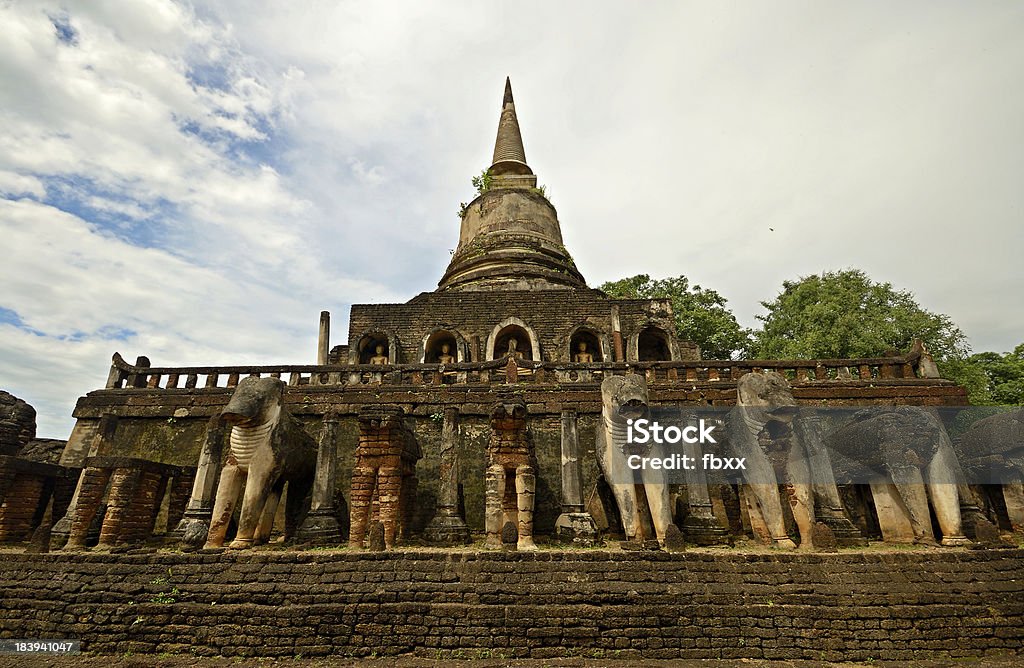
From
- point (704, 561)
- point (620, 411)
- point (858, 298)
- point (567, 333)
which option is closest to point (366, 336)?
point (567, 333)

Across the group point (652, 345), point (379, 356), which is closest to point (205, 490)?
point (379, 356)

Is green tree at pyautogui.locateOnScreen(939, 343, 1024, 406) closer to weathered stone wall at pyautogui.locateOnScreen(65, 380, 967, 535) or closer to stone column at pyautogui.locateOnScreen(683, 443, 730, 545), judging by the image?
weathered stone wall at pyautogui.locateOnScreen(65, 380, 967, 535)

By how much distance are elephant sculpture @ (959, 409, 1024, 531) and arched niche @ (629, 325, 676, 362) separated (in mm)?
7687

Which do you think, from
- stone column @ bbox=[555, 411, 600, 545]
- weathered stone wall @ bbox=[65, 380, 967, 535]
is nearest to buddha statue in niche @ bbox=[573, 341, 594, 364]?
weathered stone wall @ bbox=[65, 380, 967, 535]

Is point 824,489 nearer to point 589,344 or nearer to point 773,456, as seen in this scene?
point 773,456

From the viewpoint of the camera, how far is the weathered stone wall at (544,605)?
6246 mm

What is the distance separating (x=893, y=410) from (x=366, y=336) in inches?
549

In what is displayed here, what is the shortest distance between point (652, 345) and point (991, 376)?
1807 cm

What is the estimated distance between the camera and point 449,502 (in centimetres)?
905

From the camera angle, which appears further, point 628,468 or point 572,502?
point 572,502

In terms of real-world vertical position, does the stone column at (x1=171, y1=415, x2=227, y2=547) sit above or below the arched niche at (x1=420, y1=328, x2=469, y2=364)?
below

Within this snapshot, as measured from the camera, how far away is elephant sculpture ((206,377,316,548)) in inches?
320

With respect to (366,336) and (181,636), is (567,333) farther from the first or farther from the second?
(181,636)

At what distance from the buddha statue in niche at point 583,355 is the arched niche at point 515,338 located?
131 cm
